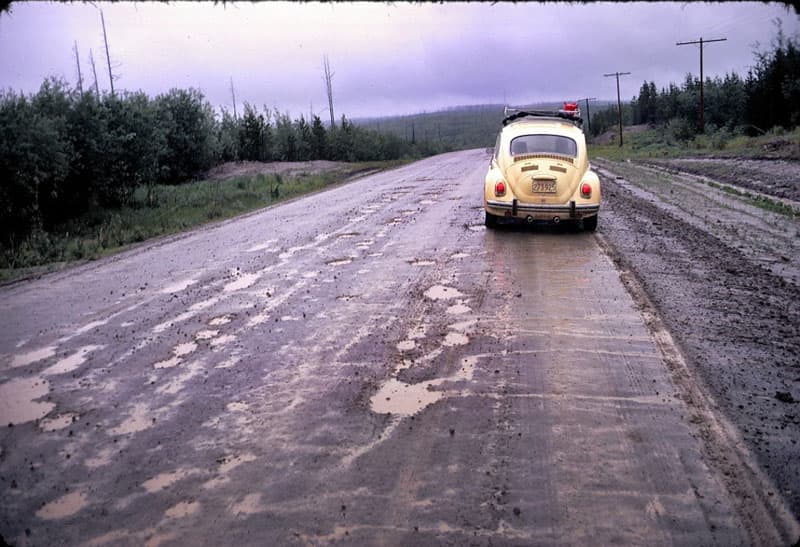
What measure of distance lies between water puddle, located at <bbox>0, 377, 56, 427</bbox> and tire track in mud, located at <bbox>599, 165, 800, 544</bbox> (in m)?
4.25

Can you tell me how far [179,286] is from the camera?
26.9 ft

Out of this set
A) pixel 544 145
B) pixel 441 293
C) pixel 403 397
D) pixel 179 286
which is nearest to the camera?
pixel 403 397

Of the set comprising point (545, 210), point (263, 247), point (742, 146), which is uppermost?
point (742, 146)

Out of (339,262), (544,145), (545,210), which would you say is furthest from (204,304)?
(544,145)

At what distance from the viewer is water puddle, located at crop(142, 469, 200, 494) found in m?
3.42

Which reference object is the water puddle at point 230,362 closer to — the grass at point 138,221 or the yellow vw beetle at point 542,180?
the grass at point 138,221

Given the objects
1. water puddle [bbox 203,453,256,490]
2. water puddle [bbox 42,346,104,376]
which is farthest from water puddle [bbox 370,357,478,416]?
water puddle [bbox 42,346,104,376]

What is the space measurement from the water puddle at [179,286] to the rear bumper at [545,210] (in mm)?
5552

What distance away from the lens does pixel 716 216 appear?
13.6 meters

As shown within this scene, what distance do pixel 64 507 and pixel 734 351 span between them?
497 centimetres

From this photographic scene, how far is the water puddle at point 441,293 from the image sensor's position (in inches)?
284

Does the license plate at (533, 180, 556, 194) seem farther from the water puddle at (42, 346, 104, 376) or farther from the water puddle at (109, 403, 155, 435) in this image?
the water puddle at (109, 403, 155, 435)

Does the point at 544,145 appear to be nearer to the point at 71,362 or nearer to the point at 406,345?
the point at 406,345

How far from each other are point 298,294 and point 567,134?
23.4 feet
